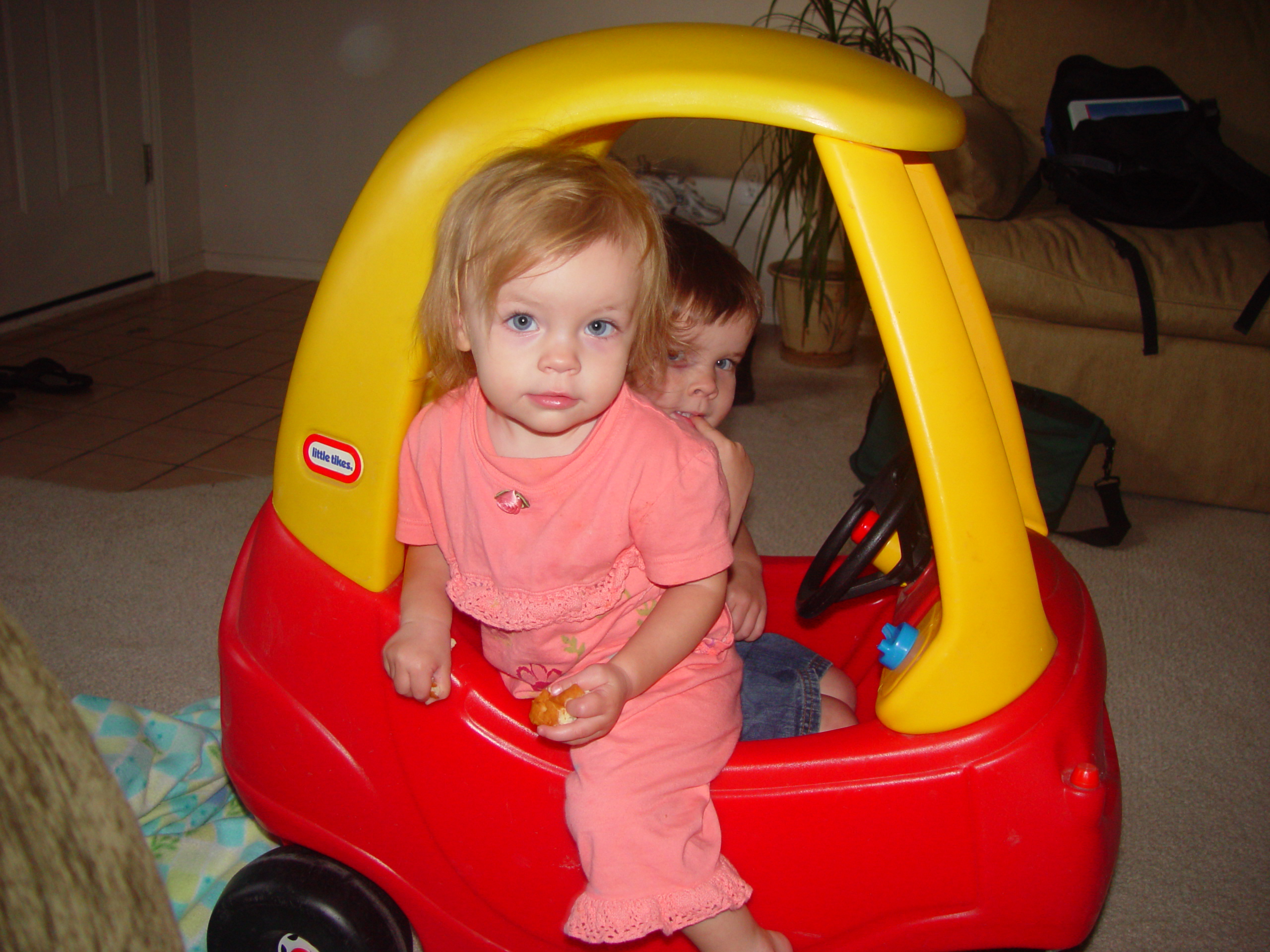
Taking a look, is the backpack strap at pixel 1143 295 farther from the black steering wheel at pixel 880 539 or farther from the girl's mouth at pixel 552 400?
the girl's mouth at pixel 552 400

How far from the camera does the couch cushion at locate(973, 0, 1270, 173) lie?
7.43 feet

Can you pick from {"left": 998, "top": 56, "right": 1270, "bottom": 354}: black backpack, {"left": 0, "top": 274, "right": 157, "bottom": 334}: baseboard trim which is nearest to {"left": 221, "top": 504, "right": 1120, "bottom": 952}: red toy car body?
{"left": 998, "top": 56, "right": 1270, "bottom": 354}: black backpack

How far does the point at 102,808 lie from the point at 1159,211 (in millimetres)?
2216

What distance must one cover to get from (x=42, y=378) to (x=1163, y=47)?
273 centimetres

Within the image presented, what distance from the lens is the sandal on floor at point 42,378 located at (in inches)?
90.2

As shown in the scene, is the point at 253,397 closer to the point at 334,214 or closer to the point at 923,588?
the point at 334,214

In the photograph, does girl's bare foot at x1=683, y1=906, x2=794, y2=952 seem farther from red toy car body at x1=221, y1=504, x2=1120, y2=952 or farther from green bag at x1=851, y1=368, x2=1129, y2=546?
green bag at x1=851, y1=368, x2=1129, y2=546

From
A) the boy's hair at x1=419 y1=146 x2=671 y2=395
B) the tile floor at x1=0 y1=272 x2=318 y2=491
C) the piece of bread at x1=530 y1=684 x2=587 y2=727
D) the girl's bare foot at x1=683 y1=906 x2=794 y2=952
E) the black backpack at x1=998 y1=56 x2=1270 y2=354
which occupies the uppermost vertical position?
the boy's hair at x1=419 y1=146 x2=671 y2=395

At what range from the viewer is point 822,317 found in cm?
271

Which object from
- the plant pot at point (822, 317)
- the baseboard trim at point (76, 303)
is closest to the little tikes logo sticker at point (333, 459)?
the plant pot at point (822, 317)

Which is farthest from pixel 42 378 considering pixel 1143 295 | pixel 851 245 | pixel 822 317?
pixel 1143 295

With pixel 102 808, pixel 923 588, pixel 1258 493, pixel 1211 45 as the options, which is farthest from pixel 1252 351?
pixel 102 808

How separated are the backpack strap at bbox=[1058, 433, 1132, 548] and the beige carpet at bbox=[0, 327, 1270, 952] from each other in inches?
1.0

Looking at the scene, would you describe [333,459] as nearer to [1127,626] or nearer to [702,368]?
[702,368]
